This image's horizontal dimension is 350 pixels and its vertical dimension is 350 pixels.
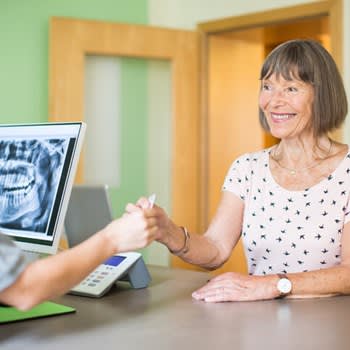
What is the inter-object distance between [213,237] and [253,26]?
2.47 meters

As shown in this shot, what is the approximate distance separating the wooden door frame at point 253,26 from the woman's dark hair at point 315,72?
71.5 inches

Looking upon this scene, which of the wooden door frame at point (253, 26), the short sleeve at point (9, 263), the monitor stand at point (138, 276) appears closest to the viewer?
the short sleeve at point (9, 263)

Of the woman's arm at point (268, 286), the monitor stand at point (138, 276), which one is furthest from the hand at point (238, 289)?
the monitor stand at point (138, 276)

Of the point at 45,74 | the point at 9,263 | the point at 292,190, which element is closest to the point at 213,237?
the point at 292,190

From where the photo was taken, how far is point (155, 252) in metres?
4.53

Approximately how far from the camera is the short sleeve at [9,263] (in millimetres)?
1212

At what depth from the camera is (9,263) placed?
122 cm

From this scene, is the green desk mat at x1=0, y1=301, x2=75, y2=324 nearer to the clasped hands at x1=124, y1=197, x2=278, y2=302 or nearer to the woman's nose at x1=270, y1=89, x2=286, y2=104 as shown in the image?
the clasped hands at x1=124, y1=197, x2=278, y2=302

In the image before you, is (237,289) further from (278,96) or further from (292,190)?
(278,96)

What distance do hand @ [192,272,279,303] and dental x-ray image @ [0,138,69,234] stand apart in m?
0.41

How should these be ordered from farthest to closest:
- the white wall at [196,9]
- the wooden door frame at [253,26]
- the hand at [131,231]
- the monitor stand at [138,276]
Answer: the white wall at [196,9] < the wooden door frame at [253,26] < the monitor stand at [138,276] < the hand at [131,231]

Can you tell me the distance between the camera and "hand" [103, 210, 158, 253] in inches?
53.9

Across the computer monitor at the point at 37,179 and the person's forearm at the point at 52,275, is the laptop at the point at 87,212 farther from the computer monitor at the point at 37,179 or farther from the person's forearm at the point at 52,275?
the person's forearm at the point at 52,275

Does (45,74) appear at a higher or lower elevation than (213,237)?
higher
